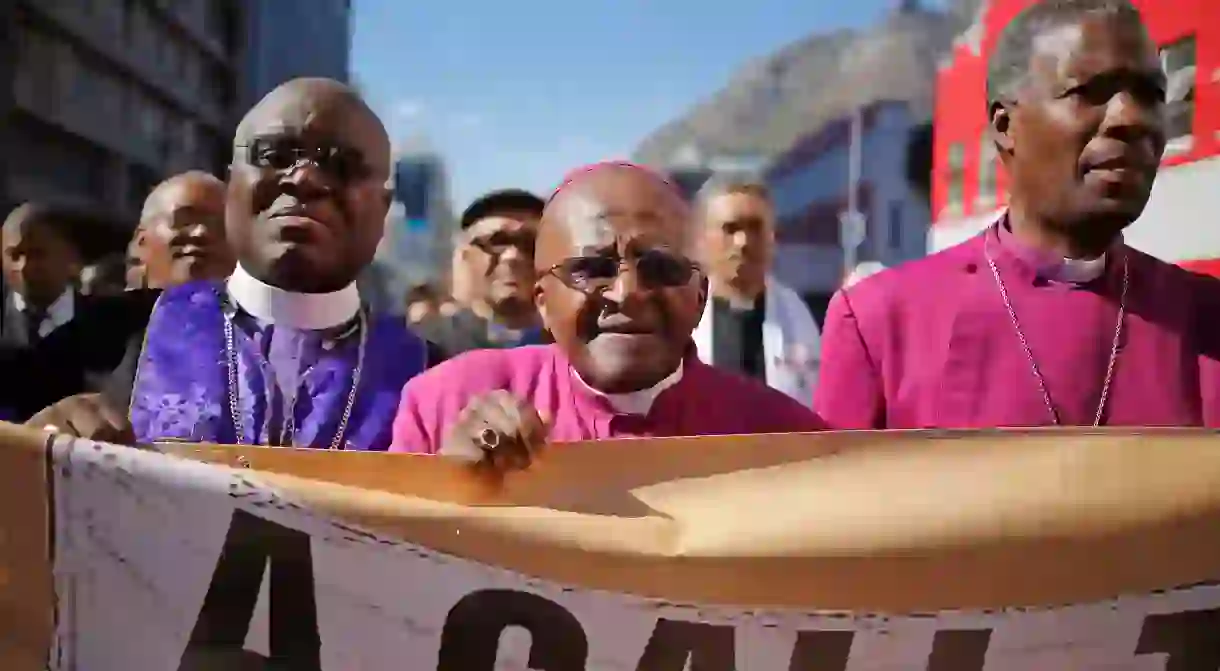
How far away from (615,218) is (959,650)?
0.90 metres

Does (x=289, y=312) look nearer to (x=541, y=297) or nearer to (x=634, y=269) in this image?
(x=541, y=297)

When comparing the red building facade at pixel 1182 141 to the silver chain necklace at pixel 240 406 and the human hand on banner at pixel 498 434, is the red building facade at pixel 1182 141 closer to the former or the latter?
the human hand on banner at pixel 498 434

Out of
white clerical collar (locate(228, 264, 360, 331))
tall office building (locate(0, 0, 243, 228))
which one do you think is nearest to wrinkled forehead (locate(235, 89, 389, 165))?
white clerical collar (locate(228, 264, 360, 331))

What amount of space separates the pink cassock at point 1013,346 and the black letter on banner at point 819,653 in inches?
23.4

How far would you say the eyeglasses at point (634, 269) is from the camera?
1.79 meters

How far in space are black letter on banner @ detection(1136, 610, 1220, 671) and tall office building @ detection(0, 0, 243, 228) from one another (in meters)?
4.26

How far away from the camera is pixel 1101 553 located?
1691mm

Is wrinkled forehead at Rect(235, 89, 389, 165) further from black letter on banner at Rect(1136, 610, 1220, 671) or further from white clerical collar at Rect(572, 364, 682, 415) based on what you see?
black letter on banner at Rect(1136, 610, 1220, 671)

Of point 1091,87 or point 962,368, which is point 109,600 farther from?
point 1091,87

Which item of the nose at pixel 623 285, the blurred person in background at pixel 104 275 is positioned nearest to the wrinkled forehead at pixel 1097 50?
the nose at pixel 623 285

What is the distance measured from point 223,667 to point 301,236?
0.75 m

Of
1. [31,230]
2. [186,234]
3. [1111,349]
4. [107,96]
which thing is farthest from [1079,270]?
[107,96]

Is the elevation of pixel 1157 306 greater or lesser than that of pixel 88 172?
lesser

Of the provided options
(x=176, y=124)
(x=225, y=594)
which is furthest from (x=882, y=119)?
(x=225, y=594)
